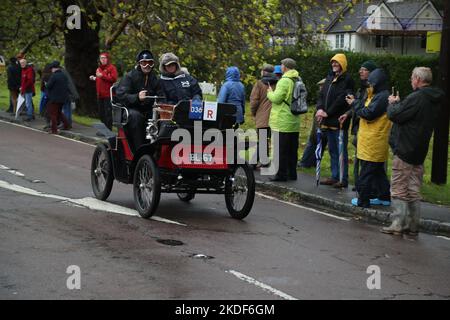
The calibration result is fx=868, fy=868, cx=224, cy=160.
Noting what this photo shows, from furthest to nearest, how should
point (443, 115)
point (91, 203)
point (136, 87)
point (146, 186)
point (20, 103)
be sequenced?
point (20, 103)
point (443, 115)
point (91, 203)
point (136, 87)
point (146, 186)

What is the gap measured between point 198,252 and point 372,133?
425cm

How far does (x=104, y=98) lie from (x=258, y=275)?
50.9 ft

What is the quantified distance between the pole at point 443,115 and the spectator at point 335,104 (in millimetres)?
1531

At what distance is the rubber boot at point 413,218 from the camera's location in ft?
36.9

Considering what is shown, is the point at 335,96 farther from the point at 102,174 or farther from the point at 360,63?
the point at 360,63

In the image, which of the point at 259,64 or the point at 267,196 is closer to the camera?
the point at 267,196

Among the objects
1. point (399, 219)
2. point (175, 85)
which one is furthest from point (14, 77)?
point (399, 219)

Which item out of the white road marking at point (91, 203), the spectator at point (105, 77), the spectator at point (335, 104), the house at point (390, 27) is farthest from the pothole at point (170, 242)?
the house at point (390, 27)

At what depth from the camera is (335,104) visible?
563 inches

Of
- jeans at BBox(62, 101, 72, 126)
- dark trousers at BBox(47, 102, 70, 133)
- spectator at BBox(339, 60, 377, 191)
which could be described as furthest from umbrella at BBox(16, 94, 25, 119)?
spectator at BBox(339, 60, 377, 191)

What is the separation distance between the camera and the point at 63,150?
19.4 m

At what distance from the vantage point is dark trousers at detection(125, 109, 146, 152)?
1180cm
